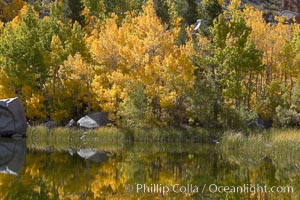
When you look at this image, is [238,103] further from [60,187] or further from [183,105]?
[60,187]

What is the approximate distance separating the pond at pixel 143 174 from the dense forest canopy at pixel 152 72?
9.60 metres

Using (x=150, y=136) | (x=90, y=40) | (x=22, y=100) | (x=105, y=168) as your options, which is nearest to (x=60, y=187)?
(x=105, y=168)

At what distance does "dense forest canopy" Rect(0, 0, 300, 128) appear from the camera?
134 ft

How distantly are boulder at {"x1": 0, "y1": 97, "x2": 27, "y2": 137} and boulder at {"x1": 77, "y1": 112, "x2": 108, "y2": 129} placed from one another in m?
4.76

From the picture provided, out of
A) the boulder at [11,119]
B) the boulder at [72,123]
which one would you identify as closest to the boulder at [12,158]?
the boulder at [11,119]

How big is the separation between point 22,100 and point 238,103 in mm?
19298

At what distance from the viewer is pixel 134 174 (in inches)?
850

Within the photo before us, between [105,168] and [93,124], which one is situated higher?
[105,168]

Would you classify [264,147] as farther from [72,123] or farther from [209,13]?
[209,13]

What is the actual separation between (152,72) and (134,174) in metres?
20.8

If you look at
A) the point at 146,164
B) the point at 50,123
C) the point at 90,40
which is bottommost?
the point at 50,123

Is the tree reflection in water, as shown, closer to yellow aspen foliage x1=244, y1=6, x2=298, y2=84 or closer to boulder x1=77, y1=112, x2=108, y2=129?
boulder x1=77, y1=112, x2=108, y2=129

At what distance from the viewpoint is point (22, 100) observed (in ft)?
155

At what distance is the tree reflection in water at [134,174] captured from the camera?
55.6 ft
